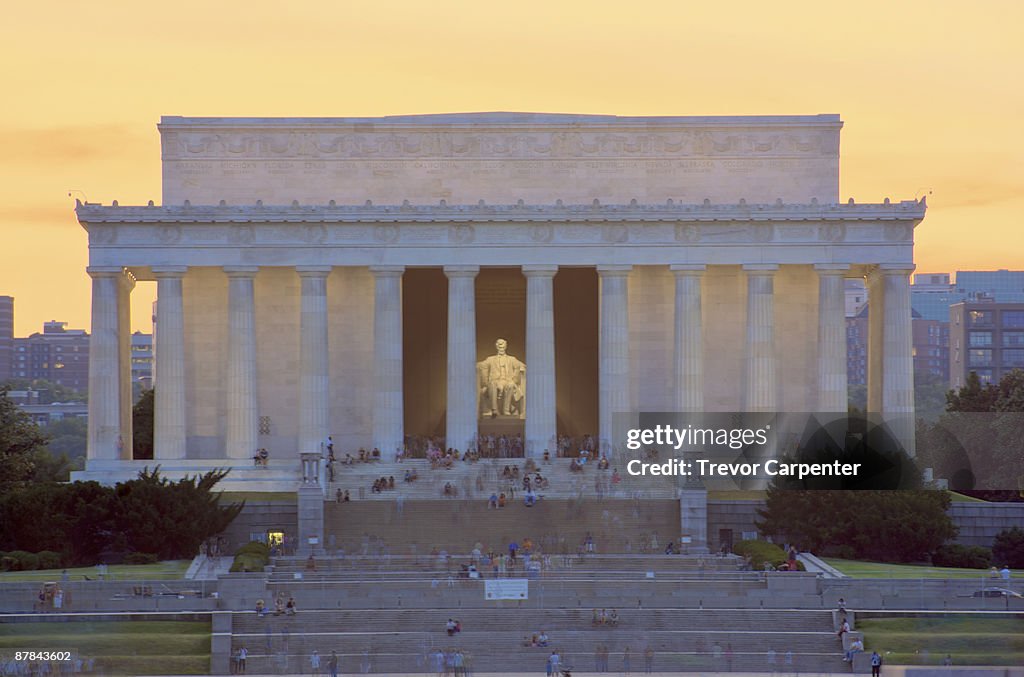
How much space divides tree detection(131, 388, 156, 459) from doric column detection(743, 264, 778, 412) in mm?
37686

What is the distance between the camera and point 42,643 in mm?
79562

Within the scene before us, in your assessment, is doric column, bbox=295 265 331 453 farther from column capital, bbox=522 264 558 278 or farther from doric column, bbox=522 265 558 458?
doric column, bbox=522 265 558 458

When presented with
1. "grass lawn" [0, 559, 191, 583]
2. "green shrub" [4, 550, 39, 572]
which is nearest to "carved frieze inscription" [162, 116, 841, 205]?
"green shrub" [4, 550, 39, 572]

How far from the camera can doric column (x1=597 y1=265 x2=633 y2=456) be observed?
395ft

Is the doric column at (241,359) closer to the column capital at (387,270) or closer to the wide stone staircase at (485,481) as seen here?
the column capital at (387,270)

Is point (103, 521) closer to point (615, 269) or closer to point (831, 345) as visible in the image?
point (615, 269)

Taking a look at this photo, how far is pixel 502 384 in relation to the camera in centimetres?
12862

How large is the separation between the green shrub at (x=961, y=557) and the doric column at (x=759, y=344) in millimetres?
23418

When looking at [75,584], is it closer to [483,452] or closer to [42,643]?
[42,643]

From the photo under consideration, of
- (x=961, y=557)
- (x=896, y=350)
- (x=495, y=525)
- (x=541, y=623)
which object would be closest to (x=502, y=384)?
(x=896, y=350)

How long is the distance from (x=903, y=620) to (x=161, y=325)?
53.0 metres

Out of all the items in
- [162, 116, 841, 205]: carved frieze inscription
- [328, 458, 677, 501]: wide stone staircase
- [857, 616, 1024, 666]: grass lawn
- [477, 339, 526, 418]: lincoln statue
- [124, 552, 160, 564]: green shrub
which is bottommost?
[857, 616, 1024, 666]: grass lawn

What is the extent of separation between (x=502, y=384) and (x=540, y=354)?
8620 mm

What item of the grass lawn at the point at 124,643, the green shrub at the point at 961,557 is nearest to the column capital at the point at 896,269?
the green shrub at the point at 961,557
